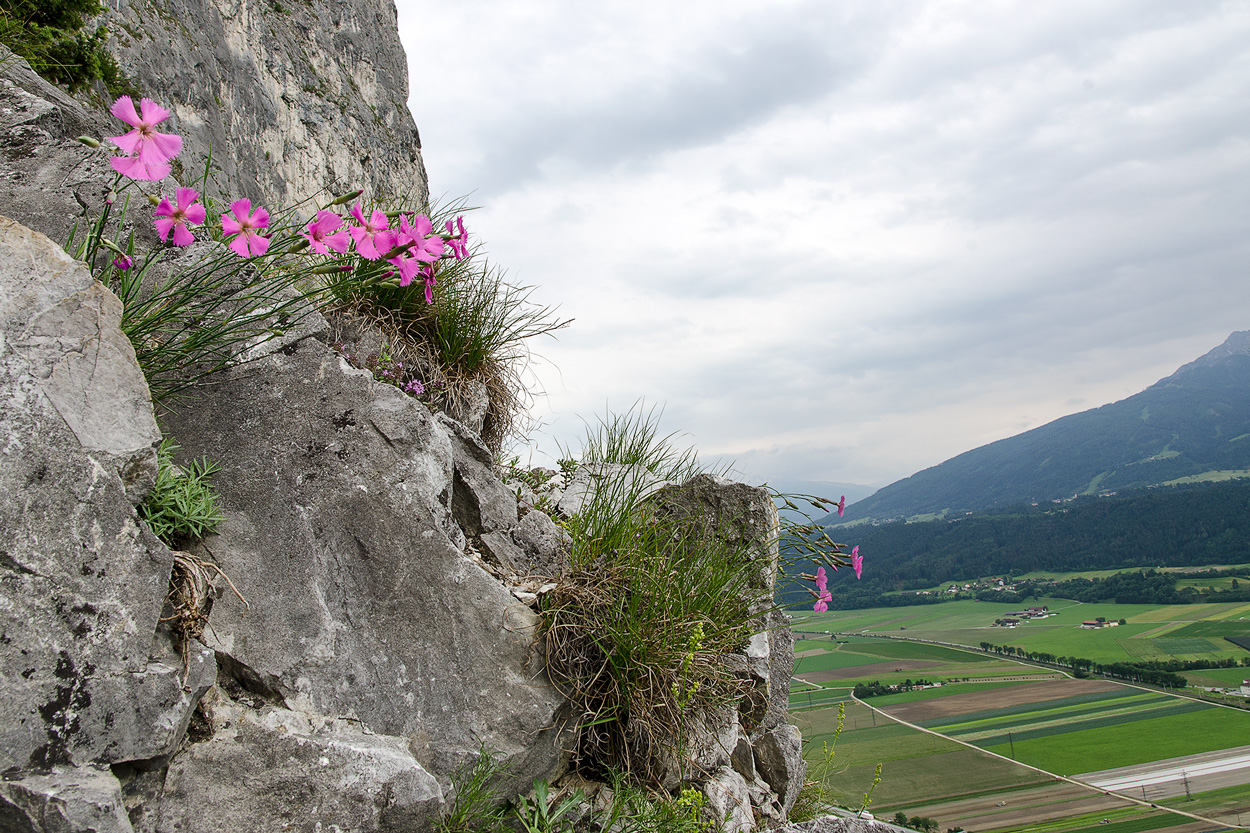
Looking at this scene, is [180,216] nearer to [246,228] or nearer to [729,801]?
[246,228]

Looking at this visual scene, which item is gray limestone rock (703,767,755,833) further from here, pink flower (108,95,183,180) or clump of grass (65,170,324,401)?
pink flower (108,95,183,180)

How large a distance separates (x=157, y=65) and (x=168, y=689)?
5.14m

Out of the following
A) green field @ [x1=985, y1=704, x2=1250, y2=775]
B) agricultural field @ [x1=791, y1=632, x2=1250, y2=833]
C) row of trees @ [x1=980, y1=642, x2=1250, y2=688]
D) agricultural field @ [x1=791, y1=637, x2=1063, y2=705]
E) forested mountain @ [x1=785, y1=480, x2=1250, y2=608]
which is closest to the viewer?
agricultural field @ [x1=791, y1=632, x2=1250, y2=833]

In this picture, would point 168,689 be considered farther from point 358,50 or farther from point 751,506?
point 358,50

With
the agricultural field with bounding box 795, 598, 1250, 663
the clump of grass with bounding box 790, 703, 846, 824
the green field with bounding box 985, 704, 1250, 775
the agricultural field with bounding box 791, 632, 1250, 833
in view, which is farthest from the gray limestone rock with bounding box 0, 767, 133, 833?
the agricultural field with bounding box 795, 598, 1250, 663

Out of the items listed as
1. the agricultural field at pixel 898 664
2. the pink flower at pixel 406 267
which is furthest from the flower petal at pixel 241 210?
the agricultural field at pixel 898 664

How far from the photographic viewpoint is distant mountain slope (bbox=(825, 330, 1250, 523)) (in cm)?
13262

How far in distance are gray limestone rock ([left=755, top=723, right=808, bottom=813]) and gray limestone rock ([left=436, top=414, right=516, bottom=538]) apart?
2390mm

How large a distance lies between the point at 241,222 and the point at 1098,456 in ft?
622

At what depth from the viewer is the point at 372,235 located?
2.52 meters

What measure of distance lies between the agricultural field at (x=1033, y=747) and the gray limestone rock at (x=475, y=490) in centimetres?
1829

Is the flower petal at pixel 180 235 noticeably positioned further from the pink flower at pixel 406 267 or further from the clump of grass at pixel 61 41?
the clump of grass at pixel 61 41

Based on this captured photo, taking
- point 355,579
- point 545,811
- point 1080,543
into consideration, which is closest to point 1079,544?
point 1080,543

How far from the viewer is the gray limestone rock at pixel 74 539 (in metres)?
1.79
